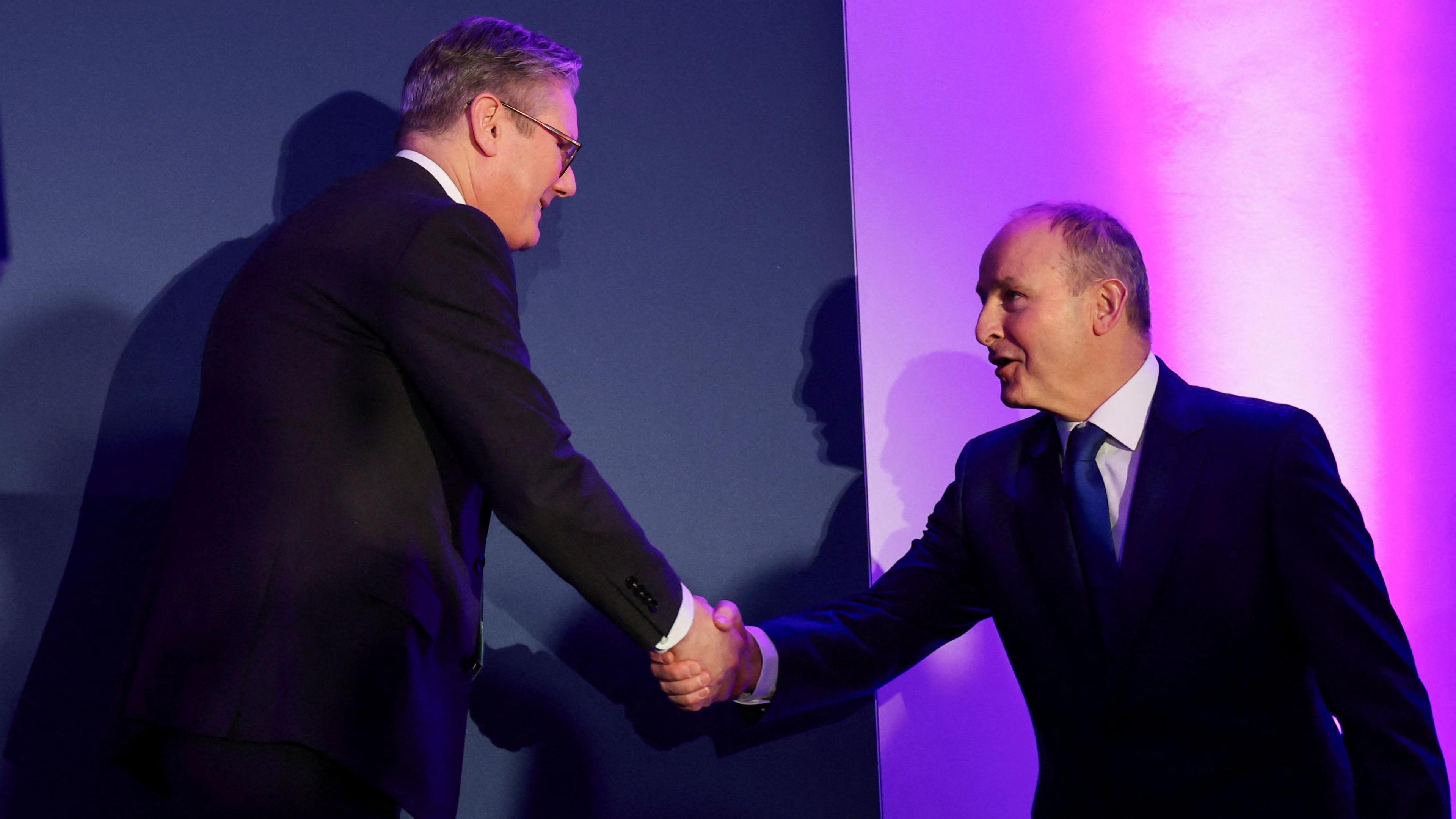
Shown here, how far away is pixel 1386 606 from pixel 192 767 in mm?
1730

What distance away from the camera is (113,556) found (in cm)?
210

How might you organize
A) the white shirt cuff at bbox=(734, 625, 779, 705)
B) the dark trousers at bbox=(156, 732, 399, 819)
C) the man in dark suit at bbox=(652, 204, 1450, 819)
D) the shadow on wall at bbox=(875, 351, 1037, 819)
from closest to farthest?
the dark trousers at bbox=(156, 732, 399, 819) < the man in dark suit at bbox=(652, 204, 1450, 819) < the white shirt cuff at bbox=(734, 625, 779, 705) < the shadow on wall at bbox=(875, 351, 1037, 819)

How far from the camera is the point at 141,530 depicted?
211 centimetres

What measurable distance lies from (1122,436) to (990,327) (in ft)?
1.05

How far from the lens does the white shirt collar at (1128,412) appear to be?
2027 millimetres

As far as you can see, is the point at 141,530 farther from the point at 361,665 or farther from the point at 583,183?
the point at 583,183

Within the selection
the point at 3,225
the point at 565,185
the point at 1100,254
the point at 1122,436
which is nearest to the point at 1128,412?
the point at 1122,436

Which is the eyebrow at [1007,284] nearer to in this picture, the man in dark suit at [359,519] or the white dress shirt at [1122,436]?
the white dress shirt at [1122,436]

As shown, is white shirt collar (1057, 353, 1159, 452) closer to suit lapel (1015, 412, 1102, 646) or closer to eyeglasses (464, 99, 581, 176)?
suit lapel (1015, 412, 1102, 646)

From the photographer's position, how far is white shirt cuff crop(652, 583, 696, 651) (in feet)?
6.11

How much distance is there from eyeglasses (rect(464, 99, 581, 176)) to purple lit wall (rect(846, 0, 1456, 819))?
0.84m

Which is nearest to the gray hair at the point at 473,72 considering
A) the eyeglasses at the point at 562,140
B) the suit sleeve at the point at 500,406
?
the eyeglasses at the point at 562,140

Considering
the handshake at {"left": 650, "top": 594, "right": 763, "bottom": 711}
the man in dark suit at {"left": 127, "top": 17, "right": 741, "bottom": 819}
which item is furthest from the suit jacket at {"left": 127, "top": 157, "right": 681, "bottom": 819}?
the handshake at {"left": 650, "top": 594, "right": 763, "bottom": 711}

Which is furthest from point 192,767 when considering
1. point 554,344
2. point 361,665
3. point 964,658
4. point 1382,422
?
point 1382,422
